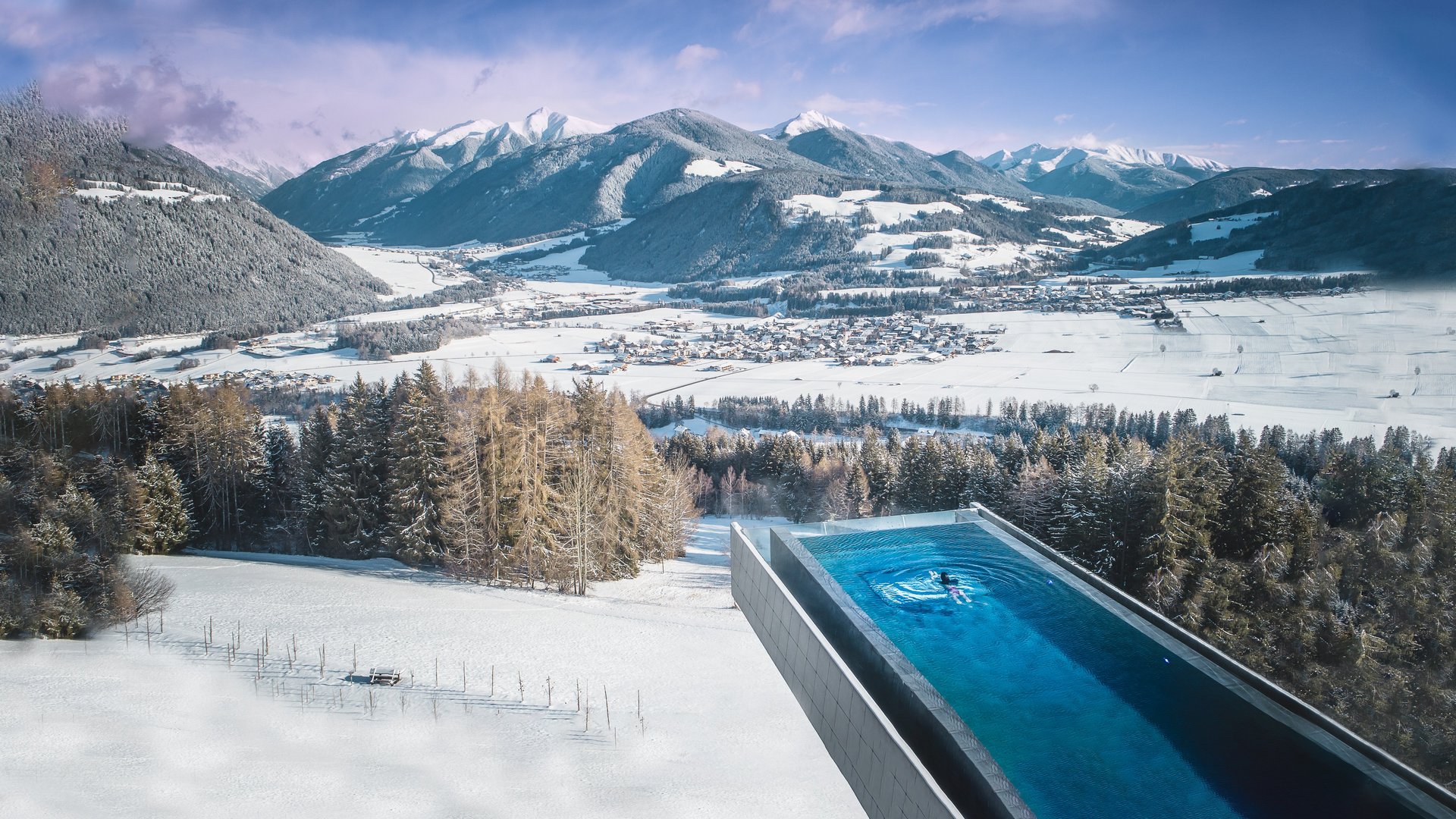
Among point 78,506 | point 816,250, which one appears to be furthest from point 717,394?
point 816,250

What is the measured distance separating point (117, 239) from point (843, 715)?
38827mm

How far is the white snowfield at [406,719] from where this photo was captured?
930cm

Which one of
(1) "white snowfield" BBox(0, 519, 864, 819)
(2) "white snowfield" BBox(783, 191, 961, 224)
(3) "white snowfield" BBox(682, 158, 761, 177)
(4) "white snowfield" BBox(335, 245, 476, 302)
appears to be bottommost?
(1) "white snowfield" BBox(0, 519, 864, 819)

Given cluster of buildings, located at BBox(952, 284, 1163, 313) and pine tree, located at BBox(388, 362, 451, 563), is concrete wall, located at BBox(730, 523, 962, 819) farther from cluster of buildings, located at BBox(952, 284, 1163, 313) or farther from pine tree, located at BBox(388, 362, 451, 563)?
cluster of buildings, located at BBox(952, 284, 1163, 313)

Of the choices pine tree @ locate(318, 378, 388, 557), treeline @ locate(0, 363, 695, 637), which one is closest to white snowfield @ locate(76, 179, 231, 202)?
treeline @ locate(0, 363, 695, 637)

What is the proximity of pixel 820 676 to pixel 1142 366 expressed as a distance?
3493cm

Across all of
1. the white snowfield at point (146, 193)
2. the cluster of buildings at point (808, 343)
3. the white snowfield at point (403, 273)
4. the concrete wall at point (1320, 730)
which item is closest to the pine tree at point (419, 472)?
the concrete wall at point (1320, 730)

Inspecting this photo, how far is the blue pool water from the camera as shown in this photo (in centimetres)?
542

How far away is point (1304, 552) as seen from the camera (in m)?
13.2

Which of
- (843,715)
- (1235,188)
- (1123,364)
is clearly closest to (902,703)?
(843,715)

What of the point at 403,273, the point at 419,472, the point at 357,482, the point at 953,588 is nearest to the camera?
the point at 953,588

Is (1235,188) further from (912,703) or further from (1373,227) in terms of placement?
(912,703)

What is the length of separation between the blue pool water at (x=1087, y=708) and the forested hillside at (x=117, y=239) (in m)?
28.6

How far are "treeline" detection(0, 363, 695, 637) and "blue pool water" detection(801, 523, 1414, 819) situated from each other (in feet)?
33.4
